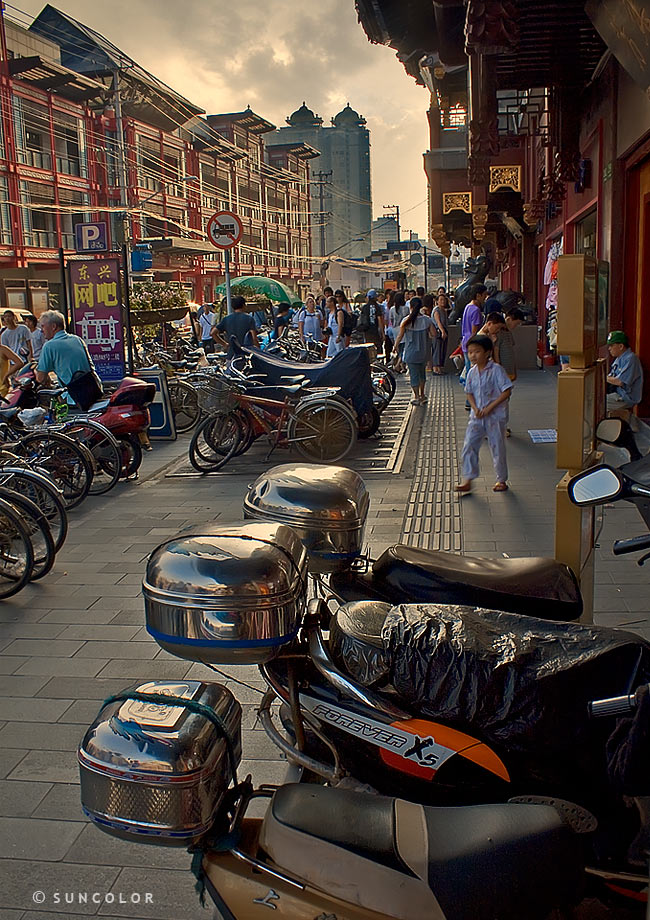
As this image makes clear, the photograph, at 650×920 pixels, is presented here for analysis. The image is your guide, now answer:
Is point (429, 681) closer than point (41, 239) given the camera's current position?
Yes

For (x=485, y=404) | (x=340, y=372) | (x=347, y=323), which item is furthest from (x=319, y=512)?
(x=347, y=323)

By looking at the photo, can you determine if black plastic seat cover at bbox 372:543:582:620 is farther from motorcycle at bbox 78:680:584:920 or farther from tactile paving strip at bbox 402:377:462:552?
tactile paving strip at bbox 402:377:462:552

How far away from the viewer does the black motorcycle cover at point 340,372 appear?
1055 cm

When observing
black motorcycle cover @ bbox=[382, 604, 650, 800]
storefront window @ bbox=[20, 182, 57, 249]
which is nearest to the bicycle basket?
black motorcycle cover @ bbox=[382, 604, 650, 800]

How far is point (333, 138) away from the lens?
15450 cm

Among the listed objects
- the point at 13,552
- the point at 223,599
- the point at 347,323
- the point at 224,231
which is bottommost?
the point at 13,552

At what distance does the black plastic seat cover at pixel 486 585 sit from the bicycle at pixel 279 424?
6963 mm

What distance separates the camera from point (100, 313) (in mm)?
11414

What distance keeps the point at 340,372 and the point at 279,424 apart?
1129 millimetres

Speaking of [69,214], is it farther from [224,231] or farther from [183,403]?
[183,403]

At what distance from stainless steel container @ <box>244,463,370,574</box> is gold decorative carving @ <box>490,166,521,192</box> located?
59.0 feet

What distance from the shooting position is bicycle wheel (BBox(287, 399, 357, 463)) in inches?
391

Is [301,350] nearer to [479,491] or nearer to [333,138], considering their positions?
[479,491]

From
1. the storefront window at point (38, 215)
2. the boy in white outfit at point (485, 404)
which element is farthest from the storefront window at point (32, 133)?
the boy in white outfit at point (485, 404)
